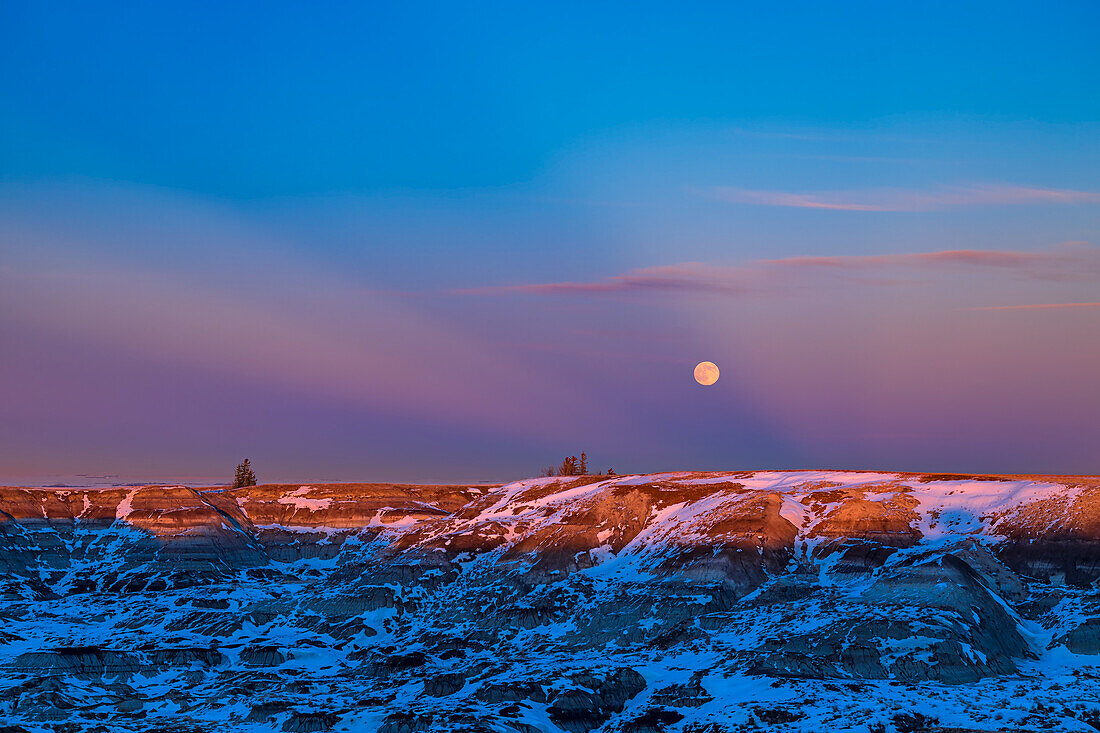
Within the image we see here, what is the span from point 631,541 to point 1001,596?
196 ft

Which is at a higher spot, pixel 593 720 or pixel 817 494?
pixel 817 494

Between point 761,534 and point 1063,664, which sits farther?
point 761,534

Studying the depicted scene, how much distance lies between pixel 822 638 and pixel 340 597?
280ft

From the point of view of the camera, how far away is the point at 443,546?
19738 centimetres

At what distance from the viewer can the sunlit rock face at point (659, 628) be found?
412 feet

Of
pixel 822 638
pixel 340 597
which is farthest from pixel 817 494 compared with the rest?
pixel 340 597

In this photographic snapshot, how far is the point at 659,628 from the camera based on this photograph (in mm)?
153125

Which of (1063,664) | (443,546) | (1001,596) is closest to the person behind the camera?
(1063,664)

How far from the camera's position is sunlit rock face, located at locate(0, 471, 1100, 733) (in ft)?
412

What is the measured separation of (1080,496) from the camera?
15725 cm

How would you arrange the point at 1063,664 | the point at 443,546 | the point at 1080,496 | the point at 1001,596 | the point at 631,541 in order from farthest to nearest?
the point at 443,546 < the point at 631,541 < the point at 1080,496 < the point at 1001,596 < the point at 1063,664

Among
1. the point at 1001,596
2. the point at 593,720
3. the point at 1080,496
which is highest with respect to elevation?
the point at 1080,496

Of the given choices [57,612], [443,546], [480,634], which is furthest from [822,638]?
[57,612]

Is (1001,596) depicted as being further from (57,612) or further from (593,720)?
(57,612)
